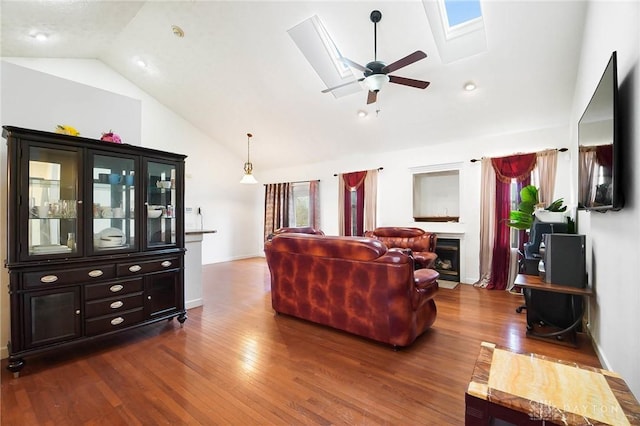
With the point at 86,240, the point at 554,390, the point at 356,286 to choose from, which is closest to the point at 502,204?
the point at 356,286

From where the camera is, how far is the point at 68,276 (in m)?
2.34

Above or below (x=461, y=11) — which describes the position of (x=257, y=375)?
below

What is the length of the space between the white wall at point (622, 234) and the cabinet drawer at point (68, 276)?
12.5ft

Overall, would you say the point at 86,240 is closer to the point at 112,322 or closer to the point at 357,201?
the point at 112,322

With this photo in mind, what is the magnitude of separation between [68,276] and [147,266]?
0.61 m

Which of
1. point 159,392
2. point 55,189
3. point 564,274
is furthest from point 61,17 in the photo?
point 564,274

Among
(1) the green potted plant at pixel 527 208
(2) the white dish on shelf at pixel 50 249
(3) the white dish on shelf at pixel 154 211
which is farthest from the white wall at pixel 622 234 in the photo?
(2) the white dish on shelf at pixel 50 249

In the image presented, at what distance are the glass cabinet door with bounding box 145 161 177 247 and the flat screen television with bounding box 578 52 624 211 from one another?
12.1 feet

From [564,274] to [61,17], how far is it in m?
6.12

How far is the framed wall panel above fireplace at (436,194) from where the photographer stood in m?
5.51

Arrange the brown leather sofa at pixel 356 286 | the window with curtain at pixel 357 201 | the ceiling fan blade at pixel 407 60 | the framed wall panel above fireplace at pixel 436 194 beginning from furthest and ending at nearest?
the window with curtain at pixel 357 201 → the framed wall panel above fireplace at pixel 436 194 → the ceiling fan blade at pixel 407 60 → the brown leather sofa at pixel 356 286

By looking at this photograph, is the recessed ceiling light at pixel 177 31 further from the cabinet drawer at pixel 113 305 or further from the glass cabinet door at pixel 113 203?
the cabinet drawer at pixel 113 305

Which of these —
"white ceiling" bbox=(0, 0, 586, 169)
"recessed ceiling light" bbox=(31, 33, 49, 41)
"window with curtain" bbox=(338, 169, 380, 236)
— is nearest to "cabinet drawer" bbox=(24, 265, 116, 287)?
"white ceiling" bbox=(0, 0, 586, 169)

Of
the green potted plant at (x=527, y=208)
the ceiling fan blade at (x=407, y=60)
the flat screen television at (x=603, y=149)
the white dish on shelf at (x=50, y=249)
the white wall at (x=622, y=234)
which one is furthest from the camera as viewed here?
the green potted plant at (x=527, y=208)
